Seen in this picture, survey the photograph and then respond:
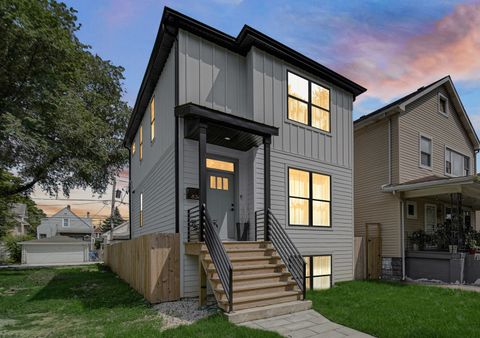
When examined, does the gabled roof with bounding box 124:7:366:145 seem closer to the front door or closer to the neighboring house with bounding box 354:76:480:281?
the neighboring house with bounding box 354:76:480:281

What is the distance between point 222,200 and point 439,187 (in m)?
7.83

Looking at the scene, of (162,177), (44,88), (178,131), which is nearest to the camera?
(178,131)

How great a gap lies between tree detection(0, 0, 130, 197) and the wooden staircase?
1061cm

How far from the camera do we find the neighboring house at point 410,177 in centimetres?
1197

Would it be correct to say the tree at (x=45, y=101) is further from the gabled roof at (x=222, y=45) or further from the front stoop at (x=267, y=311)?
the front stoop at (x=267, y=311)

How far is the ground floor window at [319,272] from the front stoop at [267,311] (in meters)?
3.21

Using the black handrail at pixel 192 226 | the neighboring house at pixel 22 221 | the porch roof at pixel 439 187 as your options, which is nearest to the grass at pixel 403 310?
the black handrail at pixel 192 226

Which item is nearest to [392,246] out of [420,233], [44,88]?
[420,233]

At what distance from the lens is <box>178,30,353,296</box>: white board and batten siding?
7.90 m

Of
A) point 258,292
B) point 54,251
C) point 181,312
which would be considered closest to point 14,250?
point 54,251

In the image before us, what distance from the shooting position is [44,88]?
47.4ft

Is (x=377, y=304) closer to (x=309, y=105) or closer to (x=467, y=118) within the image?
(x=309, y=105)

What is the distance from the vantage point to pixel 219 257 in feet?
20.1

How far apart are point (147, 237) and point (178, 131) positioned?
2518mm
